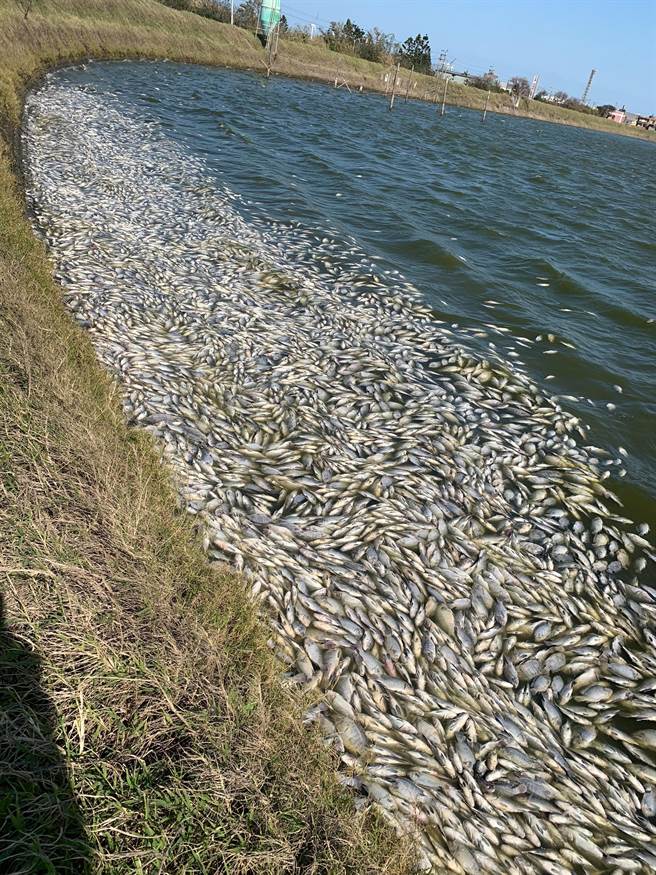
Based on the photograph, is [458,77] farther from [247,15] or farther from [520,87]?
[247,15]

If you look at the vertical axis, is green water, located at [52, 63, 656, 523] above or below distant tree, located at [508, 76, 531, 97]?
below

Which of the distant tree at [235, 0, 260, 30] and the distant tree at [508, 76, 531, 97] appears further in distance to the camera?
the distant tree at [508, 76, 531, 97]

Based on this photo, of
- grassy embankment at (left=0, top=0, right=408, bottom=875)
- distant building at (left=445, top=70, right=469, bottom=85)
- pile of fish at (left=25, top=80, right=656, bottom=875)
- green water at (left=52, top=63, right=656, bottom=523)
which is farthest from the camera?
distant building at (left=445, top=70, right=469, bottom=85)

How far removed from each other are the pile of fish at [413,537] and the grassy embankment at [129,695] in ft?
2.11

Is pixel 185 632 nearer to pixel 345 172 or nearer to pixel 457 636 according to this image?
pixel 457 636

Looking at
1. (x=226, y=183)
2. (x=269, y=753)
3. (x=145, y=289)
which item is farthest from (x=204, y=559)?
(x=226, y=183)

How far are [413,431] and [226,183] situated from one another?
53.1ft

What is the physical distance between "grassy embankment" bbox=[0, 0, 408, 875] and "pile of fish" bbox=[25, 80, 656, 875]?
642 millimetres

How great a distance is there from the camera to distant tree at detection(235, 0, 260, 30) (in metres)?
64.0

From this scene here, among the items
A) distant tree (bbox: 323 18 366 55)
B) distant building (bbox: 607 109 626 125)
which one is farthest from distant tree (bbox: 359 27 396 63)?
distant building (bbox: 607 109 626 125)

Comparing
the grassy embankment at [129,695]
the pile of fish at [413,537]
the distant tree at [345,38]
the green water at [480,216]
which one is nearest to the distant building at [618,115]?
the distant tree at [345,38]

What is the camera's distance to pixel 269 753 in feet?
14.2

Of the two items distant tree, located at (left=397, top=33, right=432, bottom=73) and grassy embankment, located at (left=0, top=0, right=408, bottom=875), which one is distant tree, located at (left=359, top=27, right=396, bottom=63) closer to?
distant tree, located at (left=397, top=33, right=432, bottom=73)

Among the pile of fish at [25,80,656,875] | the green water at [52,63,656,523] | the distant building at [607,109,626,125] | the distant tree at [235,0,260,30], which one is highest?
the distant building at [607,109,626,125]
